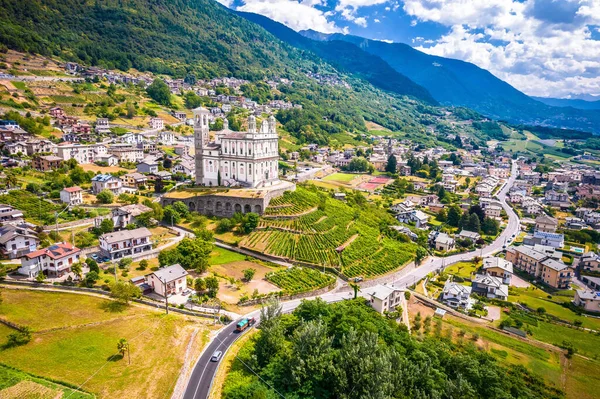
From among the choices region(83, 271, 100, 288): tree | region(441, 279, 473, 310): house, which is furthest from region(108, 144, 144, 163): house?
region(441, 279, 473, 310): house

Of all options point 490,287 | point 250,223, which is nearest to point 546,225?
point 490,287

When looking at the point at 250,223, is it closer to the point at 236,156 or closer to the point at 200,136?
the point at 236,156

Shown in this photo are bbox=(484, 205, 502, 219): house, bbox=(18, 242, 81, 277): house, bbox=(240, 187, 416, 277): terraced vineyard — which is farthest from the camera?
bbox=(484, 205, 502, 219): house

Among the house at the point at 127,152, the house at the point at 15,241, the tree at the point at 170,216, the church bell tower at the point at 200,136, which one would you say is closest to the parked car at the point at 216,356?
the house at the point at 15,241

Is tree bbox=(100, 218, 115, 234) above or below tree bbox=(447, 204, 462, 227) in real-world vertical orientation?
above

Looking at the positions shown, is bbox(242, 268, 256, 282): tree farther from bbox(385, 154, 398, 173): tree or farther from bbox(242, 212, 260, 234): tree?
bbox(385, 154, 398, 173): tree

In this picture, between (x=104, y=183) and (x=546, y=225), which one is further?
(x=546, y=225)
